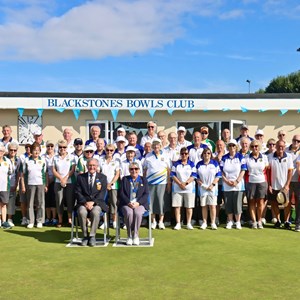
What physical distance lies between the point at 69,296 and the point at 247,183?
4446 millimetres

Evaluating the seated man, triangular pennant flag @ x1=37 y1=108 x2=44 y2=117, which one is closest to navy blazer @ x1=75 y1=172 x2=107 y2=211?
the seated man

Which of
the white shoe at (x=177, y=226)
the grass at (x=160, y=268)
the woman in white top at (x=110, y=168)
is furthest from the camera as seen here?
the white shoe at (x=177, y=226)

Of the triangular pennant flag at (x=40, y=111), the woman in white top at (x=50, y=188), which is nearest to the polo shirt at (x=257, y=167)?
the woman in white top at (x=50, y=188)

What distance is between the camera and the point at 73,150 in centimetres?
795

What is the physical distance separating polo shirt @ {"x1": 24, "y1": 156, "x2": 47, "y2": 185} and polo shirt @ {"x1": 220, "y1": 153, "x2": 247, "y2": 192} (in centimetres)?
319

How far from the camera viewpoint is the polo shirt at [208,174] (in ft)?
24.4

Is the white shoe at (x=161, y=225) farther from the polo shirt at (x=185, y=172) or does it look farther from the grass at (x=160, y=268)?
the polo shirt at (x=185, y=172)

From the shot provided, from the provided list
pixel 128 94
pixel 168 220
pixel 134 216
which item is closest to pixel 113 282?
pixel 134 216

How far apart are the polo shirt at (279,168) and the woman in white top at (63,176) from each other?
3.56 m

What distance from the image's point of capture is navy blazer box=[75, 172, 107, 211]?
6.38m

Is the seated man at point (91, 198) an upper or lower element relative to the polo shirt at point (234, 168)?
lower

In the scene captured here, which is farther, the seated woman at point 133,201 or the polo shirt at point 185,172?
the polo shirt at point 185,172

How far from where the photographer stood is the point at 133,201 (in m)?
6.39

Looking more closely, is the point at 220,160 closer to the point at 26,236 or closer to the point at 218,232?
the point at 218,232
